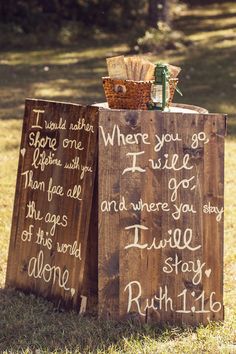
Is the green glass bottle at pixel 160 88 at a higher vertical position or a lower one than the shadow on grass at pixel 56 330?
higher

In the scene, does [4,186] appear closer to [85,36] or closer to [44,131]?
[44,131]

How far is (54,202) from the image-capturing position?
506 cm

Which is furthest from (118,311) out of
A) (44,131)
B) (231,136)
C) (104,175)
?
(231,136)

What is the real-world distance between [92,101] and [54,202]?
815 centimetres

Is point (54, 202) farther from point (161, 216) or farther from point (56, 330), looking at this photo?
point (56, 330)

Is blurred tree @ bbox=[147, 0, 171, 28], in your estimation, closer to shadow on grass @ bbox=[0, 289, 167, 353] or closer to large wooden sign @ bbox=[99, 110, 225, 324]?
large wooden sign @ bbox=[99, 110, 225, 324]

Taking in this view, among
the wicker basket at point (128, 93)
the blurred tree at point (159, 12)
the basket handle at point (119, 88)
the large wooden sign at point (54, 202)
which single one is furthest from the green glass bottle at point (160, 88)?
the blurred tree at point (159, 12)

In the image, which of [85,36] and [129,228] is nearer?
[129,228]

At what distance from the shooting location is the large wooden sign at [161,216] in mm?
4641

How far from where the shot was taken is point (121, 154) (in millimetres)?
4648

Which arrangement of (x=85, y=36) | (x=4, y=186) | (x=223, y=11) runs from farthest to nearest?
(x=223, y=11) → (x=85, y=36) → (x=4, y=186)

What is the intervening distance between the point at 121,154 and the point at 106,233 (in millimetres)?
447

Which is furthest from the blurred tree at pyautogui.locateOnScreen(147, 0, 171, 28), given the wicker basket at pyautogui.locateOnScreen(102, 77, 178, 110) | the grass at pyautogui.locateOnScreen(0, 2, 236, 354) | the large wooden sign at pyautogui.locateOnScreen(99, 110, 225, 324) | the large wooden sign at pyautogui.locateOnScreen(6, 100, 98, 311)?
the large wooden sign at pyautogui.locateOnScreen(99, 110, 225, 324)

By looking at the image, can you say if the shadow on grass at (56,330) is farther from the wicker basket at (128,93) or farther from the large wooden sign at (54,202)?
the wicker basket at (128,93)
